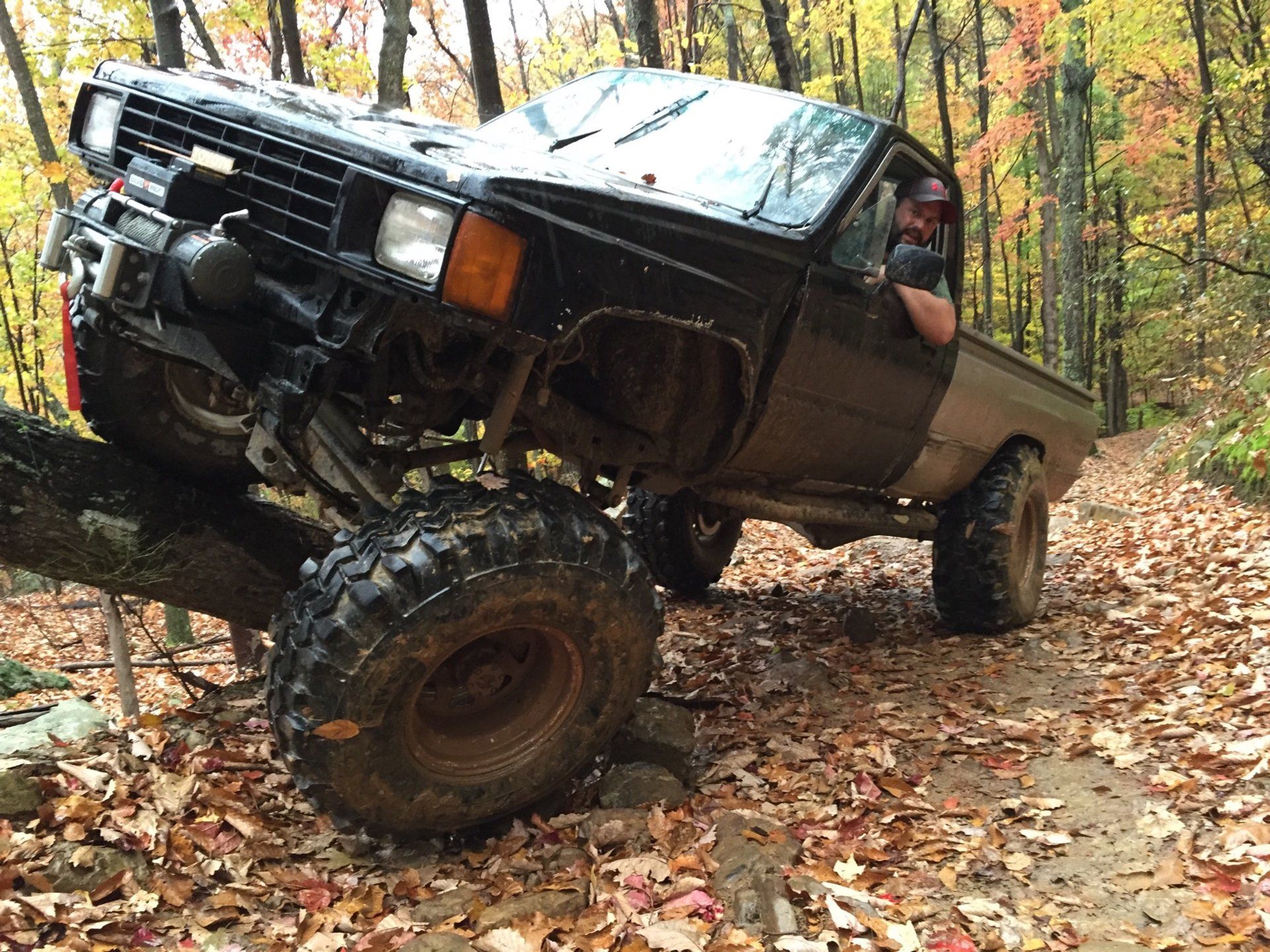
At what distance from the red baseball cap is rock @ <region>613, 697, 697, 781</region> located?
243 cm

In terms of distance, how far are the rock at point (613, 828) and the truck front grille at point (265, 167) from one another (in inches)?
72.6

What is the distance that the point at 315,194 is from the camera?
2451 millimetres

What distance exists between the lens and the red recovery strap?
10.5 ft

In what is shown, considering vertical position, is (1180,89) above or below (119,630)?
above

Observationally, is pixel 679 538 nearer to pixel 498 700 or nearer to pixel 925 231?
pixel 925 231

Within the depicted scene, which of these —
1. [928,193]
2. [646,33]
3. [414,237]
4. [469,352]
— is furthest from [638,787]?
[646,33]

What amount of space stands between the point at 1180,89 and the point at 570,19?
14982mm

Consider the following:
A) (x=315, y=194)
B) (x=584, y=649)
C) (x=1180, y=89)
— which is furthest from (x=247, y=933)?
(x=1180, y=89)

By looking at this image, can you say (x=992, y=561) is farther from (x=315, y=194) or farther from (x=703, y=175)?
(x=315, y=194)

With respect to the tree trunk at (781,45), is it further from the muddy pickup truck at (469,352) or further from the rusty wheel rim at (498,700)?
the rusty wheel rim at (498,700)

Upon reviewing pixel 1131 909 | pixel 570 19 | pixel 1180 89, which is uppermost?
pixel 570 19

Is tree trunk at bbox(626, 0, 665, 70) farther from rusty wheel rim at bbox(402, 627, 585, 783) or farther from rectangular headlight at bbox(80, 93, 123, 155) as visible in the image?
rusty wheel rim at bbox(402, 627, 585, 783)

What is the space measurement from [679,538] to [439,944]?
3.94 meters

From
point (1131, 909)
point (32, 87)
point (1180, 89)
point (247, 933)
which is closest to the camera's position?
point (247, 933)
